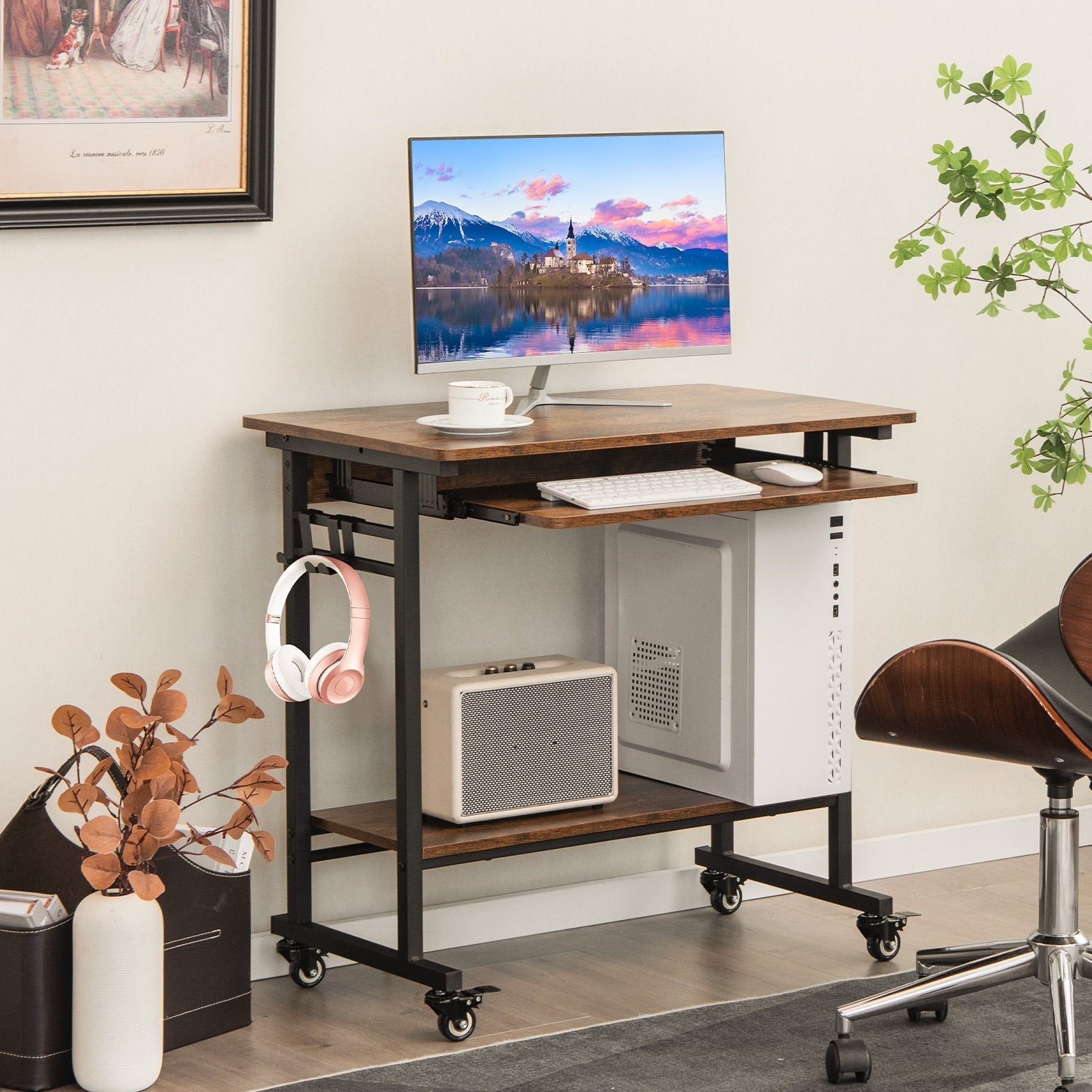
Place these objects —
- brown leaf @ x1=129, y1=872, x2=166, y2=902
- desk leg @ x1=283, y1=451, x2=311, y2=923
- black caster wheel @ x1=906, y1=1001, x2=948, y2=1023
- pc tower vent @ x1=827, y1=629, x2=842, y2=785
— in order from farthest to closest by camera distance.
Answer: pc tower vent @ x1=827, y1=629, x2=842, y2=785 < desk leg @ x1=283, y1=451, x2=311, y2=923 < black caster wheel @ x1=906, y1=1001, x2=948, y2=1023 < brown leaf @ x1=129, y1=872, x2=166, y2=902

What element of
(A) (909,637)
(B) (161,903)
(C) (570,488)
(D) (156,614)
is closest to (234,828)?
(B) (161,903)

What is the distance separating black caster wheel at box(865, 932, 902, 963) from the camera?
319 cm

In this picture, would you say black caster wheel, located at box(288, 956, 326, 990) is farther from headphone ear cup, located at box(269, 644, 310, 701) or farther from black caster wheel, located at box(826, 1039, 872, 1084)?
black caster wheel, located at box(826, 1039, 872, 1084)

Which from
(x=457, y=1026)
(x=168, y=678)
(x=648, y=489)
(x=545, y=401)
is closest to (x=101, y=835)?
(x=168, y=678)

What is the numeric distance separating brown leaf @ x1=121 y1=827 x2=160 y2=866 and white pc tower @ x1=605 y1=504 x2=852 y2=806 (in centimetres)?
101

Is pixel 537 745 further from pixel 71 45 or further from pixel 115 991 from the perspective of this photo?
pixel 71 45

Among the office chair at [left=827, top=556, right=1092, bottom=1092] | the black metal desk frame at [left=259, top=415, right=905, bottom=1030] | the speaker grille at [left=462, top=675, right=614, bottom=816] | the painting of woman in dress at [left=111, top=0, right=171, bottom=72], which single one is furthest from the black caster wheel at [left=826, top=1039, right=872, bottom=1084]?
the painting of woman in dress at [left=111, top=0, right=171, bottom=72]

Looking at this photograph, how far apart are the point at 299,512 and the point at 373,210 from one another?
0.54 metres

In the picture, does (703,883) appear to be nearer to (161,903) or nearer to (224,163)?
(161,903)

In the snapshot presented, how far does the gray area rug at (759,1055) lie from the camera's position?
8.64 feet

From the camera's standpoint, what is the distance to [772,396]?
328 centimetres

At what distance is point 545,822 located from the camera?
2.98 metres

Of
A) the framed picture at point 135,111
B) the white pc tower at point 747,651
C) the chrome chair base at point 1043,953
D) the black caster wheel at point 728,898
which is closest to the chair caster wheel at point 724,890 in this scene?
the black caster wheel at point 728,898

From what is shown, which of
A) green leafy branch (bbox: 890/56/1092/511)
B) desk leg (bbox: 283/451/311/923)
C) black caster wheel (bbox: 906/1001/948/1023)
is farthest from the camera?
green leafy branch (bbox: 890/56/1092/511)
